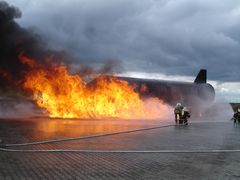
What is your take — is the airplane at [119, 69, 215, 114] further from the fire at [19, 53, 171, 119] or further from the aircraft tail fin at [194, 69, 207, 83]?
the fire at [19, 53, 171, 119]

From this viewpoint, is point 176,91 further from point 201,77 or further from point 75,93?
point 75,93

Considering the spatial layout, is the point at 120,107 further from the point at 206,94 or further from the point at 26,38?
the point at 206,94

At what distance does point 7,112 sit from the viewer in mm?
39344

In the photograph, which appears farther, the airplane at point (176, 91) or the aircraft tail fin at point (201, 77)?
the aircraft tail fin at point (201, 77)

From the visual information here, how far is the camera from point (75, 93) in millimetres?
34031

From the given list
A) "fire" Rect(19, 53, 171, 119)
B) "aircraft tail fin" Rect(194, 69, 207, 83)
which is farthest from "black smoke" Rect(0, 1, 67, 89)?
"aircraft tail fin" Rect(194, 69, 207, 83)

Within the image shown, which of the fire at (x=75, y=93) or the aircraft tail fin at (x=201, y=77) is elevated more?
the aircraft tail fin at (x=201, y=77)

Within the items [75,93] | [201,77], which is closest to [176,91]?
[201,77]

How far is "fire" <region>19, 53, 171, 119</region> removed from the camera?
32.6 m

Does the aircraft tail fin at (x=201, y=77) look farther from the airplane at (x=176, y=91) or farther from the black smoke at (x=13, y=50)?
the black smoke at (x=13, y=50)

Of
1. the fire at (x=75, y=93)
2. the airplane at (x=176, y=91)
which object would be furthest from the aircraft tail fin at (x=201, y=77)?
the fire at (x=75, y=93)

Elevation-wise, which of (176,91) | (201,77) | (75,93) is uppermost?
(201,77)

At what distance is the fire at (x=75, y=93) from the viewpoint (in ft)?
107

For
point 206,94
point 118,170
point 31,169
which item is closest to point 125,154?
point 118,170
